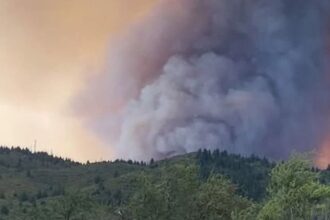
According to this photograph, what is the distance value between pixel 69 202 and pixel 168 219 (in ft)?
101

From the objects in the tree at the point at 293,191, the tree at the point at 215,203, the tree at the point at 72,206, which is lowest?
the tree at the point at 293,191

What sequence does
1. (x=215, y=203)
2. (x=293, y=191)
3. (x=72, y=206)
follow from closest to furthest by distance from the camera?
(x=293, y=191)
(x=215, y=203)
(x=72, y=206)

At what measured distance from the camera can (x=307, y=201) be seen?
242 ft

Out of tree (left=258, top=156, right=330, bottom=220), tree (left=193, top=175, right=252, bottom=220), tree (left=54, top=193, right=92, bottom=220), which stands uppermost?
tree (left=54, top=193, right=92, bottom=220)

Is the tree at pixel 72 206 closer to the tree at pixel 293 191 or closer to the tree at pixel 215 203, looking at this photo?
the tree at pixel 215 203

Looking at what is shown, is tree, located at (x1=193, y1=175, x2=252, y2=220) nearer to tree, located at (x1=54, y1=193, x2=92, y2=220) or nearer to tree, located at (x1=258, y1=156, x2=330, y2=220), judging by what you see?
tree, located at (x1=258, y1=156, x2=330, y2=220)

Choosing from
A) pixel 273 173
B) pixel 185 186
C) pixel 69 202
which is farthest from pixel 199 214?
pixel 69 202

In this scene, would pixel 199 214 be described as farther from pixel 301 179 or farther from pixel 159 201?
pixel 301 179

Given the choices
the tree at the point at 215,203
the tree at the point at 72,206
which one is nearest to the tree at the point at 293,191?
the tree at the point at 215,203

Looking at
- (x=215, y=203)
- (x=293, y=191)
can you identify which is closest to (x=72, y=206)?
(x=215, y=203)

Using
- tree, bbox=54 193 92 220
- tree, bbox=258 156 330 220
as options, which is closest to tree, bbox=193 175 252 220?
tree, bbox=258 156 330 220

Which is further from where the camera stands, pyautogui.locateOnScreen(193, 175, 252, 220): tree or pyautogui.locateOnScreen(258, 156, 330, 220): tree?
pyautogui.locateOnScreen(193, 175, 252, 220): tree

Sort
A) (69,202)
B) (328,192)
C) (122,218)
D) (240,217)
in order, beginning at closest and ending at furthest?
(328,192) → (240,217) → (122,218) → (69,202)

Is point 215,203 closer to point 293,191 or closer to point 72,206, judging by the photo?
point 293,191
